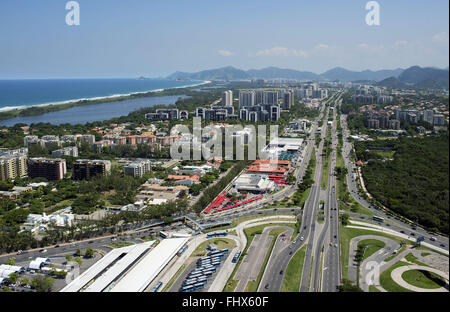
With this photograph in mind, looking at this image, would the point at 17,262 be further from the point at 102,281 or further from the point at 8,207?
the point at 8,207

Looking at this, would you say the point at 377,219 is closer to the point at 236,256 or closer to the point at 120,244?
the point at 236,256

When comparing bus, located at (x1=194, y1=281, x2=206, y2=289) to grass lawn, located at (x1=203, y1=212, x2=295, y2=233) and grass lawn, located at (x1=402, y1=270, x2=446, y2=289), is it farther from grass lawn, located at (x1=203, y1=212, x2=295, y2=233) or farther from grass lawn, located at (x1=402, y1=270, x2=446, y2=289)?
grass lawn, located at (x1=402, y1=270, x2=446, y2=289)

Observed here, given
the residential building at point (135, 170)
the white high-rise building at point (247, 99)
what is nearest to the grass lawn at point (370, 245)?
the residential building at point (135, 170)

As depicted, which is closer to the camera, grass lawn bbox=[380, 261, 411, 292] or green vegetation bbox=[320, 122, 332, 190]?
grass lawn bbox=[380, 261, 411, 292]

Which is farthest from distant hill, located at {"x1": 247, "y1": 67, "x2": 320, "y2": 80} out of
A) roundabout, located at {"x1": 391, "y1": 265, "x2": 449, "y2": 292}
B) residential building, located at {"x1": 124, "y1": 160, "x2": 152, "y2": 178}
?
roundabout, located at {"x1": 391, "y1": 265, "x2": 449, "y2": 292}

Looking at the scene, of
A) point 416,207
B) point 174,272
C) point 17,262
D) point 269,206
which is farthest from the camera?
point 269,206

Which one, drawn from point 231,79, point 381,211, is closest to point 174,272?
point 381,211

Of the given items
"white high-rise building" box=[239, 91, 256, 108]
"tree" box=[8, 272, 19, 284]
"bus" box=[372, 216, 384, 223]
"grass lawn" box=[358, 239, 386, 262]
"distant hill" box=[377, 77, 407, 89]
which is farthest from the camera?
"distant hill" box=[377, 77, 407, 89]
